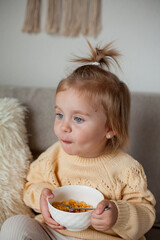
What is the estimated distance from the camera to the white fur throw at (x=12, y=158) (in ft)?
3.54

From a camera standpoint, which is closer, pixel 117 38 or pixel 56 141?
pixel 56 141

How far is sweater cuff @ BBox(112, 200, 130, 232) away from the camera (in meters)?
0.92

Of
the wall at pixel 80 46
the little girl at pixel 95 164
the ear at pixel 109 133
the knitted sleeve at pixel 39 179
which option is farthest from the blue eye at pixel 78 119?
the wall at pixel 80 46

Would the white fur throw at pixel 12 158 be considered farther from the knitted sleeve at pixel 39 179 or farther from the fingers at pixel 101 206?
the fingers at pixel 101 206

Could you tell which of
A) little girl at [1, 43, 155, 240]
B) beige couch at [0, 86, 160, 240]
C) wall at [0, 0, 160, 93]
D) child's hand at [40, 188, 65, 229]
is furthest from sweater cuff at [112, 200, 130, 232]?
wall at [0, 0, 160, 93]

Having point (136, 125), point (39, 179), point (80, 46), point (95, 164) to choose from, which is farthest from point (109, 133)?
point (80, 46)

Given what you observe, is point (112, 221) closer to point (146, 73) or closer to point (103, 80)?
point (103, 80)

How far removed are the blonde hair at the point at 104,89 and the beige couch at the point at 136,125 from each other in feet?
0.59

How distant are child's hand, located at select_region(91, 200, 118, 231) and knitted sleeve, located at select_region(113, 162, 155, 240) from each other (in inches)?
1.4

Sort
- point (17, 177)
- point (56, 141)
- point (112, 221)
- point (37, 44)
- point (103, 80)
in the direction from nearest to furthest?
point (112, 221) < point (103, 80) < point (17, 177) < point (56, 141) < point (37, 44)

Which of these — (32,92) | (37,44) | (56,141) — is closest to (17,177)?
(56,141)

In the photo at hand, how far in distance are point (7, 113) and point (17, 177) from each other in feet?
0.93

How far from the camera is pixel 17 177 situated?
3.71 feet

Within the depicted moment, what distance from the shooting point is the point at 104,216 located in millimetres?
858
